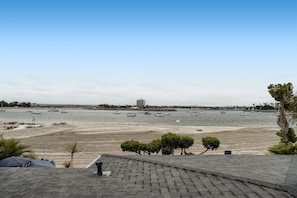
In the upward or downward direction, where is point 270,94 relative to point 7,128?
upward

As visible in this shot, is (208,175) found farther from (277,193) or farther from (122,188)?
(122,188)

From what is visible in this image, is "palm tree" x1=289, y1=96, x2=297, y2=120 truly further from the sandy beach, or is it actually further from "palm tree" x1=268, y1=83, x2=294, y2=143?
the sandy beach

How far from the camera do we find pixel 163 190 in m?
7.04

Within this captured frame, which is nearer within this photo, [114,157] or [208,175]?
[208,175]

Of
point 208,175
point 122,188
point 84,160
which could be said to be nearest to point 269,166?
point 208,175

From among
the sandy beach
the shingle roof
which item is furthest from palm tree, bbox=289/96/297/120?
the sandy beach

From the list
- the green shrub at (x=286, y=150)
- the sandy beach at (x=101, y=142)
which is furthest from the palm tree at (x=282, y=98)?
the sandy beach at (x=101, y=142)


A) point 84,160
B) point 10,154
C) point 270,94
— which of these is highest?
point 270,94

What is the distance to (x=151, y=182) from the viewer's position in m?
7.98

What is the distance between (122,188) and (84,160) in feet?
61.7

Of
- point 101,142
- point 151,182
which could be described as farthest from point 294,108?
point 101,142

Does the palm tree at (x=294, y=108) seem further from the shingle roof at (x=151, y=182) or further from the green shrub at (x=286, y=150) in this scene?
the green shrub at (x=286, y=150)

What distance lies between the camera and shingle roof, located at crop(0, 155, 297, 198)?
661cm

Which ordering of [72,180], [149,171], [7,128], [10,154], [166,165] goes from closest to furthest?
[72,180]
[149,171]
[166,165]
[10,154]
[7,128]
